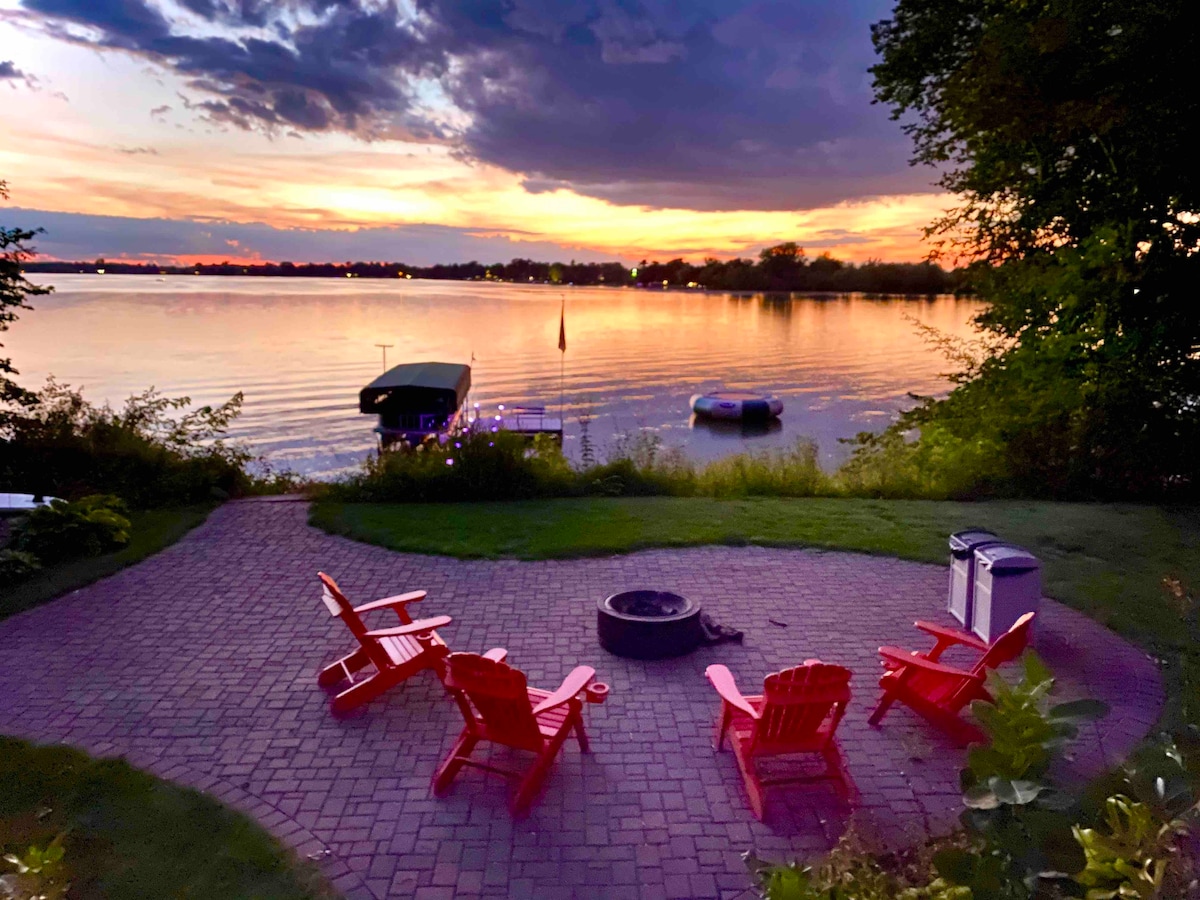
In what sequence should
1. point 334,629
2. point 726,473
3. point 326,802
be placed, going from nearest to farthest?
1. point 326,802
2. point 334,629
3. point 726,473

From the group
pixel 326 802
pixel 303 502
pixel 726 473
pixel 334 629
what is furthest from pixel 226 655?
pixel 726 473

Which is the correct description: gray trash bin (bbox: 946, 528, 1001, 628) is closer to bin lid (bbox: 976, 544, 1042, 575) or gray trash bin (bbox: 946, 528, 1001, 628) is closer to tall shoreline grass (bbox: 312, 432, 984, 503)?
bin lid (bbox: 976, 544, 1042, 575)

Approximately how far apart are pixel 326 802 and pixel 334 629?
105 inches

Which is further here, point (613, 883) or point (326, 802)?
point (326, 802)

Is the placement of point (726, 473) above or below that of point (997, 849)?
below

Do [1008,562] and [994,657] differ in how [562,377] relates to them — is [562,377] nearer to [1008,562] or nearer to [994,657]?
[1008,562]

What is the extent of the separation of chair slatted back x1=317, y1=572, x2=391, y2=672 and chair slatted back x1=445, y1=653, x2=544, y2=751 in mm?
1172

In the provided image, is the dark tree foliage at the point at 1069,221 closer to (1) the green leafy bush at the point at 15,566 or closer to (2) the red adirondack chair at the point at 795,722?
(2) the red adirondack chair at the point at 795,722

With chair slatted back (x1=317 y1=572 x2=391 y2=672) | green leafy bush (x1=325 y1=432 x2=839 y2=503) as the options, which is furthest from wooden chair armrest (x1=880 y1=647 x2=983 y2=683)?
green leafy bush (x1=325 y1=432 x2=839 y2=503)

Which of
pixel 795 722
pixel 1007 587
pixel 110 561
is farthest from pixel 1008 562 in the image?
pixel 110 561

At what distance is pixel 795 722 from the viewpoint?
15.3 feet

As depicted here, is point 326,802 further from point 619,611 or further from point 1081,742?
point 1081,742

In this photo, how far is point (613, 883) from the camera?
12.7 feet

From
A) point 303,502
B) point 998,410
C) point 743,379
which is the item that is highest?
point 998,410
